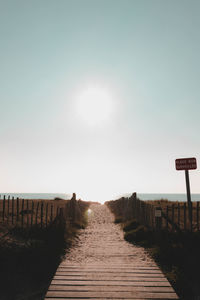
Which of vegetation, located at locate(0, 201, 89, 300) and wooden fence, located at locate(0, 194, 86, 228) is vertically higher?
wooden fence, located at locate(0, 194, 86, 228)

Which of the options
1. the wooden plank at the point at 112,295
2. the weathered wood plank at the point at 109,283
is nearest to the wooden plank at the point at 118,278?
the weathered wood plank at the point at 109,283

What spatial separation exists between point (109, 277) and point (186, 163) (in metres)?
5.25

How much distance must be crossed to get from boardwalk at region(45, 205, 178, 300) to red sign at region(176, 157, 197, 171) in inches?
140

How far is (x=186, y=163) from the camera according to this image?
8344mm

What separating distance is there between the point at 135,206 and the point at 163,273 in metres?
7.11

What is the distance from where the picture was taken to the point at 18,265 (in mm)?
5906

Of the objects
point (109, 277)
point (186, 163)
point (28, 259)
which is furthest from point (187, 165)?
point (28, 259)

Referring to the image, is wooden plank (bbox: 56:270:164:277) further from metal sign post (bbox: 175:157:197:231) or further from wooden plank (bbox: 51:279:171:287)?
metal sign post (bbox: 175:157:197:231)

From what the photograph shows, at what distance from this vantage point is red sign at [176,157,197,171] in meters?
8.23

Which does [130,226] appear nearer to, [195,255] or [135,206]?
[135,206]

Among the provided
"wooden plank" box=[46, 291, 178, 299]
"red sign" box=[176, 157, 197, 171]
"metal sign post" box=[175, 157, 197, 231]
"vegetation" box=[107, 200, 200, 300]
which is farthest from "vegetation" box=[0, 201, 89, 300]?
"red sign" box=[176, 157, 197, 171]

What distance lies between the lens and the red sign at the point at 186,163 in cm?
823

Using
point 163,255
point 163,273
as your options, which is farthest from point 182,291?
point 163,255

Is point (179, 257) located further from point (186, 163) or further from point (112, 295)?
point (186, 163)
